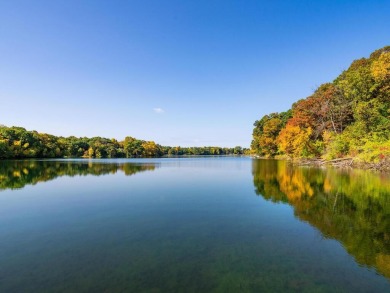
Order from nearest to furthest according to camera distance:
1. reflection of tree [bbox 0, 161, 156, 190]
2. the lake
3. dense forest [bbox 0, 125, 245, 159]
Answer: the lake
reflection of tree [bbox 0, 161, 156, 190]
dense forest [bbox 0, 125, 245, 159]

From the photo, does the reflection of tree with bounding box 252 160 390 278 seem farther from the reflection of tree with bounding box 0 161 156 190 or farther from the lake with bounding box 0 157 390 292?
the reflection of tree with bounding box 0 161 156 190

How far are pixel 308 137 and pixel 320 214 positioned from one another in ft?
127

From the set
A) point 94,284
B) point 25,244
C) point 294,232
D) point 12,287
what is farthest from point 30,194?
point 294,232

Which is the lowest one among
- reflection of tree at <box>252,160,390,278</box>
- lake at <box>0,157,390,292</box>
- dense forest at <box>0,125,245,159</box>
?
lake at <box>0,157,390,292</box>

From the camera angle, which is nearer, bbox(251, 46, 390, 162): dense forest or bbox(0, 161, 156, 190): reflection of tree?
bbox(0, 161, 156, 190): reflection of tree

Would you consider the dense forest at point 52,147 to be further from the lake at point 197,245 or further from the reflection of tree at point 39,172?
the lake at point 197,245

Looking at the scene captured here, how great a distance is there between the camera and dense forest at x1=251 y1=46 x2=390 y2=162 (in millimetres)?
28750

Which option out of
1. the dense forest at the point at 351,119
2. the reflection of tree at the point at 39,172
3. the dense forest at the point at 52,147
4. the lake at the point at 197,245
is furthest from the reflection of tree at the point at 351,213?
the dense forest at the point at 52,147

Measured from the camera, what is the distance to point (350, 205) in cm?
1104

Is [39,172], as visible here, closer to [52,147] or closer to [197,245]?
[197,245]

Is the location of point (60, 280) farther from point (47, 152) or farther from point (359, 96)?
point (47, 152)

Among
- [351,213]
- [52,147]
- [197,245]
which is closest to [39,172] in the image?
[197,245]

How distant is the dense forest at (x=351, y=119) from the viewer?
2875 centimetres

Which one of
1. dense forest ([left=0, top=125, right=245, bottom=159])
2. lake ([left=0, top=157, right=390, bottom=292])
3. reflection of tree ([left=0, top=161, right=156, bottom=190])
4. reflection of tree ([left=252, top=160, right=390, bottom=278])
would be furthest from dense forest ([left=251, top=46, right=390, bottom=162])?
dense forest ([left=0, top=125, right=245, bottom=159])
